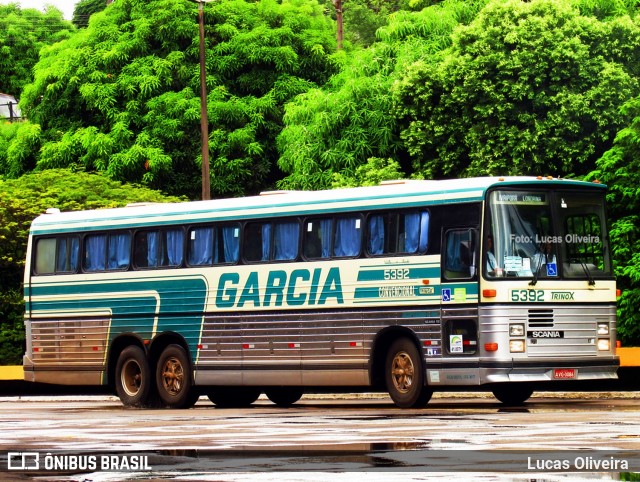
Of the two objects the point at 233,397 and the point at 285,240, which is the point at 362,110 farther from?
the point at 285,240

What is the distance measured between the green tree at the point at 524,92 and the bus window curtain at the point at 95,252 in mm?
17657

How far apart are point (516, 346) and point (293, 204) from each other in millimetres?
4798

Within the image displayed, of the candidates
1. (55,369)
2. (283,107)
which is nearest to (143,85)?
(283,107)

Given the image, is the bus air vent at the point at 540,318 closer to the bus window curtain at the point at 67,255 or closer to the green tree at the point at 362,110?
the bus window curtain at the point at 67,255

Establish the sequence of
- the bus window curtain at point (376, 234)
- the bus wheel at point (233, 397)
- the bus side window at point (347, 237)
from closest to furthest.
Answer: the bus window curtain at point (376, 234) < the bus side window at point (347, 237) < the bus wheel at point (233, 397)

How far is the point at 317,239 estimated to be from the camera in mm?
24922

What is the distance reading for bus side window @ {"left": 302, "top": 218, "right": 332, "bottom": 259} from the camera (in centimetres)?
2473

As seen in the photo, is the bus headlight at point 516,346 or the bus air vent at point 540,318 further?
the bus air vent at point 540,318

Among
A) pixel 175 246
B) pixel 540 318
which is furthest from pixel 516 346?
pixel 175 246

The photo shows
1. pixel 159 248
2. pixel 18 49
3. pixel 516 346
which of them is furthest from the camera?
pixel 18 49

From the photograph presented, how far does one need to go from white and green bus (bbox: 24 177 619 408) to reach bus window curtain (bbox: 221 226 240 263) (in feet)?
0.08

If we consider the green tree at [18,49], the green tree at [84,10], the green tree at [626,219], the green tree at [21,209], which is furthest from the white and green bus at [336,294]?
the green tree at [84,10]

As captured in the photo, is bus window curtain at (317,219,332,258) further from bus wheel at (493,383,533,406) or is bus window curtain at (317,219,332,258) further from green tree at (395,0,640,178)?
green tree at (395,0,640,178)

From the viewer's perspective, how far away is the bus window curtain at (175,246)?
88.9 ft
